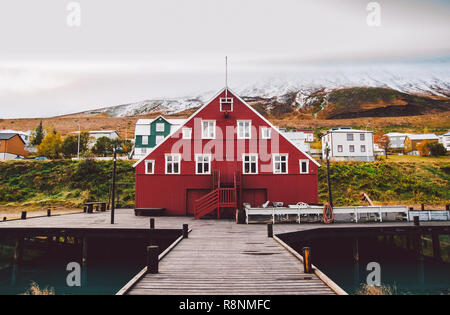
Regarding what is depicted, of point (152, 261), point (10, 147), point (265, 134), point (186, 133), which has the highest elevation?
point (10, 147)

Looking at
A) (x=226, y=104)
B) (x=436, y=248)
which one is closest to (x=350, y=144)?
(x=226, y=104)

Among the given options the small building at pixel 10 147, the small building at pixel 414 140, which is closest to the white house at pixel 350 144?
the small building at pixel 414 140

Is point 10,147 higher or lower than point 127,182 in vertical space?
higher

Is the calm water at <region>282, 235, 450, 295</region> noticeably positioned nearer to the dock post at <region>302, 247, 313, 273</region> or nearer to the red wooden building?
the red wooden building

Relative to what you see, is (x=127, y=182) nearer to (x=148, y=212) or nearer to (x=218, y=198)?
(x=148, y=212)

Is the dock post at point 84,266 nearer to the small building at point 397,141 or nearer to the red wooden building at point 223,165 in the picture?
the red wooden building at point 223,165

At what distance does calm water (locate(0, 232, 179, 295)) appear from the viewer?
1443cm

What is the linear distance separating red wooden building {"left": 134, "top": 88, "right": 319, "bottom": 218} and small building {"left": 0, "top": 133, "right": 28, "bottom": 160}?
2131 inches

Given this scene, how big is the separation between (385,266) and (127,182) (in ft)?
126

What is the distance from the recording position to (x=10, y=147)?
6178 centimetres

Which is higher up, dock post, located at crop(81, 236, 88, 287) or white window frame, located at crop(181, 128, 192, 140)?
white window frame, located at crop(181, 128, 192, 140)

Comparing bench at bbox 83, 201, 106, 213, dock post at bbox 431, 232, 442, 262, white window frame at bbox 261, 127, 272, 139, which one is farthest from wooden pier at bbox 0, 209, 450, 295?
bench at bbox 83, 201, 106, 213
